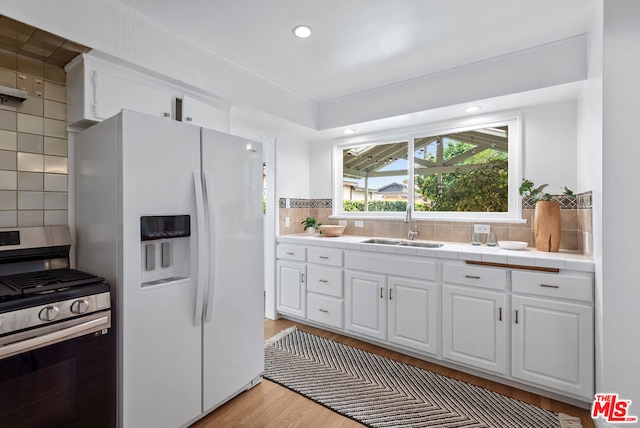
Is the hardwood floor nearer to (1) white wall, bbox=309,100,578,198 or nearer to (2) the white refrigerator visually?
(2) the white refrigerator

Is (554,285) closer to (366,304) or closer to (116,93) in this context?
(366,304)

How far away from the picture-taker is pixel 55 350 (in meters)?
1.37

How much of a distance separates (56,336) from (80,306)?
138mm

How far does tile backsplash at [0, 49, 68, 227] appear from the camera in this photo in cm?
177

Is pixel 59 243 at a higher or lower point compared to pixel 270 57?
lower

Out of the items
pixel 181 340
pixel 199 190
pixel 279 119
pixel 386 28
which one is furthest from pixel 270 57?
pixel 181 340

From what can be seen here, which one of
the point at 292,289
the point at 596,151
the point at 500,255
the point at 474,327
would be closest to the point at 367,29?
the point at 596,151

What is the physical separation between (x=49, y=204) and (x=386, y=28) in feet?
7.85

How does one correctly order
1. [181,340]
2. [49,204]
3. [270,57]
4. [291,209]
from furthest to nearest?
[291,209]
[270,57]
[49,204]
[181,340]

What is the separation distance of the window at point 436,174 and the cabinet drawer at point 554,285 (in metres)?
0.84

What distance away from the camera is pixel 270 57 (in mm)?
2523

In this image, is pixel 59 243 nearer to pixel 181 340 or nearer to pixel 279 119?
pixel 181 340

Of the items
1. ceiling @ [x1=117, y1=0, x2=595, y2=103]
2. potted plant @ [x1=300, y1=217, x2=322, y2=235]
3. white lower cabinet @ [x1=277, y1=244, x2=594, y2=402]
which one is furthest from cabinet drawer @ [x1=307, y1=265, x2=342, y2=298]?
ceiling @ [x1=117, y1=0, x2=595, y2=103]

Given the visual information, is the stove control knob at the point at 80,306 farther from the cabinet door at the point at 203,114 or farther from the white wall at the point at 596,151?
the white wall at the point at 596,151
